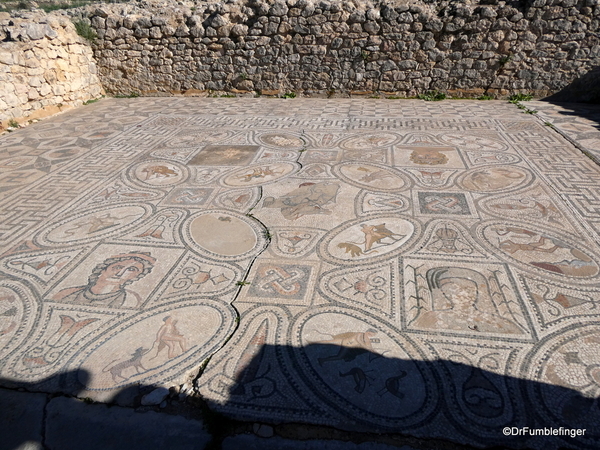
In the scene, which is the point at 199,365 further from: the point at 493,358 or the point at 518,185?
the point at 518,185

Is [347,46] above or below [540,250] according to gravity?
above

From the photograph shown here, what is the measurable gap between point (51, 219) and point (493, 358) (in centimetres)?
324

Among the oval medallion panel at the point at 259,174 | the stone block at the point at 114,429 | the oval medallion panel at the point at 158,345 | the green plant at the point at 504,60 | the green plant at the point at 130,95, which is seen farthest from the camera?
the green plant at the point at 130,95

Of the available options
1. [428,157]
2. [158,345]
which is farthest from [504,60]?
[158,345]

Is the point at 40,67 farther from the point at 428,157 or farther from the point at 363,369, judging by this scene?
the point at 363,369

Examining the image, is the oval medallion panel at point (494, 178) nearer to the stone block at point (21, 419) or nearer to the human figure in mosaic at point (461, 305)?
the human figure in mosaic at point (461, 305)

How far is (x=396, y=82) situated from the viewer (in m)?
6.89

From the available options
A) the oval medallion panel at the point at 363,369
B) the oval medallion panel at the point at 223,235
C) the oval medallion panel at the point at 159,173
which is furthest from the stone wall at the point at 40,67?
the oval medallion panel at the point at 363,369

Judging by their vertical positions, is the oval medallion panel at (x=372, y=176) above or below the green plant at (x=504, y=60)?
below

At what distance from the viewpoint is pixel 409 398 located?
1.62 m

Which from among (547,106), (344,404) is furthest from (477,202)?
(547,106)

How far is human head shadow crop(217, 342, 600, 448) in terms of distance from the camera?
1505 mm

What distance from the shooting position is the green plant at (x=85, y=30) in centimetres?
696

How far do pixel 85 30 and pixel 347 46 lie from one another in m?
4.74
